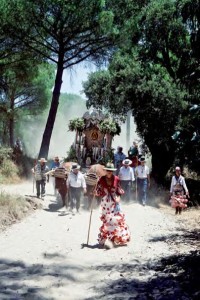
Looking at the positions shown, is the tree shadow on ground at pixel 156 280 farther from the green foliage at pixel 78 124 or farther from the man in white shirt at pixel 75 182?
the green foliage at pixel 78 124

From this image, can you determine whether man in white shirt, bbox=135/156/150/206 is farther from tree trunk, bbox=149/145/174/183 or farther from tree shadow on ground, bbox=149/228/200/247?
tree trunk, bbox=149/145/174/183

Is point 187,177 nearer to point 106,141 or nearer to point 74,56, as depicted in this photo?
point 106,141

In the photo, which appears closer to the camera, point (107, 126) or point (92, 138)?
point (107, 126)

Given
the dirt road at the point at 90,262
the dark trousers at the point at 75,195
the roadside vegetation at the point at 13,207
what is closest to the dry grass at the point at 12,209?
the roadside vegetation at the point at 13,207

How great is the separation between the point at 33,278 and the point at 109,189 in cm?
308

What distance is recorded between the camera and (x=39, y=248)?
934 cm

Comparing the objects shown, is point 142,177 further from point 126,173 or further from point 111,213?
point 111,213

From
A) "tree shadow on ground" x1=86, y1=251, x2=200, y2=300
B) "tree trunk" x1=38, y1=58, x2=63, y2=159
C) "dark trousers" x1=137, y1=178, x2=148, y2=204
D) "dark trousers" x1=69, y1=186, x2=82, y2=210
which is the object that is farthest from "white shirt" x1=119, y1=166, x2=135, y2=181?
"tree trunk" x1=38, y1=58, x2=63, y2=159

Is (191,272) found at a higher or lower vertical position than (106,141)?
lower

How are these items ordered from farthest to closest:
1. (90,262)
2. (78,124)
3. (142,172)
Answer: (78,124) → (142,172) → (90,262)

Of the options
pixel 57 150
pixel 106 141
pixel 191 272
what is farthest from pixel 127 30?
pixel 57 150

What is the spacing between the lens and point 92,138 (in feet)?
68.4

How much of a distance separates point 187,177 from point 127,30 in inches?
343

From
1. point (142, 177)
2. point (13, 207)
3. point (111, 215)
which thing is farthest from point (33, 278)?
point (142, 177)
